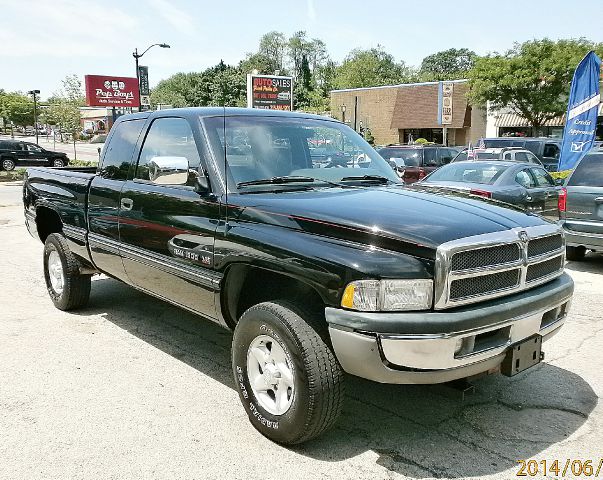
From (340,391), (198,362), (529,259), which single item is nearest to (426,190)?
(529,259)

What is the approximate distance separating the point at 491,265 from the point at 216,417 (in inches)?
76.9

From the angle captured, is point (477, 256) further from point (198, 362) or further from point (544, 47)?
point (544, 47)

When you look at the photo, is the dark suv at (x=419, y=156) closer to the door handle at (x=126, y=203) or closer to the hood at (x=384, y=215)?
the door handle at (x=126, y=203)

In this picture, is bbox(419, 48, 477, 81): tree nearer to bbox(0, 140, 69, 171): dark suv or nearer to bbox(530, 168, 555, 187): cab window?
bbox(0, 140, 69, 171): dark suv

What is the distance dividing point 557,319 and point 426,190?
119 cm

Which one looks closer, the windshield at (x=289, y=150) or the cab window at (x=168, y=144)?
the windshield at (x=289, y=150)

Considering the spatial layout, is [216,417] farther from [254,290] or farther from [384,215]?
[384,215]

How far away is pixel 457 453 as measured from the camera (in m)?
3.16

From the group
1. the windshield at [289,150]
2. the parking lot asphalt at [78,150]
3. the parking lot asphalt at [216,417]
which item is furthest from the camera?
the parking lot asphalt at [78,150]

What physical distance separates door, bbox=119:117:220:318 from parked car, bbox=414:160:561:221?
619cm

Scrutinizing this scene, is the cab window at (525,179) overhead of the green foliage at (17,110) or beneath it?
beneath

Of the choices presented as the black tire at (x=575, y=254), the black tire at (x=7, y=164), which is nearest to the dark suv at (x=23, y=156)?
the black tire at (x=7, y=164)

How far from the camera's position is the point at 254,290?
366cm

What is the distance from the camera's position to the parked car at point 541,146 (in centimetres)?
1962
